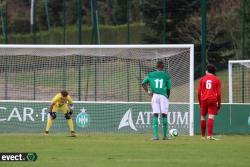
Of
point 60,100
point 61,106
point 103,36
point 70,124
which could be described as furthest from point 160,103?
point 103,36

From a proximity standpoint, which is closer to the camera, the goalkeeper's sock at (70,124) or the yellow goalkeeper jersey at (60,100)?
the goalkeeper's sock at (70,124)

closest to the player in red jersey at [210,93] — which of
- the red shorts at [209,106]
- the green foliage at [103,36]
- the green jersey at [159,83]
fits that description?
the red shorts at [209,106]

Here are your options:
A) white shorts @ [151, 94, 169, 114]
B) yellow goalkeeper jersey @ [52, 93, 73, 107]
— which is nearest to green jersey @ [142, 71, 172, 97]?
white shorts @ [151, 94, 169, 114]

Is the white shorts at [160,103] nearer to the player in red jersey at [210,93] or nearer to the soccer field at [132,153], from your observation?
the player in red jersey at [210,93]

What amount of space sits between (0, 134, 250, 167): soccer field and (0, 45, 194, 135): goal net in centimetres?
617

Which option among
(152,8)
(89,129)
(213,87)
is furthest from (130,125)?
(152,8)

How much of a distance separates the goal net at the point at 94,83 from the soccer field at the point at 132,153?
20.2ft

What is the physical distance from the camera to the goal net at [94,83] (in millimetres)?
24703

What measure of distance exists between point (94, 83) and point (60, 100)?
241 cm

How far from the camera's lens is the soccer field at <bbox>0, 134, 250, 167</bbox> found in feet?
43.5

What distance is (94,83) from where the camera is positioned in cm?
2556

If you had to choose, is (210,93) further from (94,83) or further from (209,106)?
(94,83)

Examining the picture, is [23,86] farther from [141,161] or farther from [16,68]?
[141,161]

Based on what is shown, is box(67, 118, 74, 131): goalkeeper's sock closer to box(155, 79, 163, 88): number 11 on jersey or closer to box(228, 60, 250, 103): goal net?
box(155, 79, 163, 88): number 11 on jersey
